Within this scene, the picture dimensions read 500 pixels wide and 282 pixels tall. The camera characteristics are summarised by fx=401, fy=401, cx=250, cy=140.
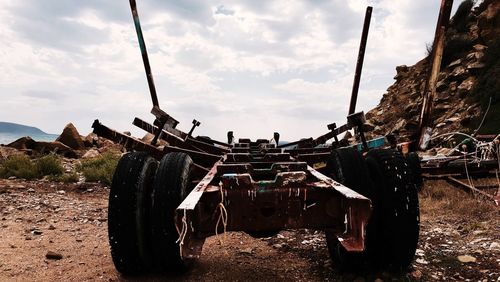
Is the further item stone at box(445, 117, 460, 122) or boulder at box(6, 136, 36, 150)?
stone at box(445, 117, 460, 122)

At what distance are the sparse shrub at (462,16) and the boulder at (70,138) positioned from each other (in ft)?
73.8

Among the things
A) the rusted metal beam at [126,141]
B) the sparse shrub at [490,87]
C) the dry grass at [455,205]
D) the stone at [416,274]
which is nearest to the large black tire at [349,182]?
the stone at [416,274]

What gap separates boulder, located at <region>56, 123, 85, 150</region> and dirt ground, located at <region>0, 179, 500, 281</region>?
9.94 metres

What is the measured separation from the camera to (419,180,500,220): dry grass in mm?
6127

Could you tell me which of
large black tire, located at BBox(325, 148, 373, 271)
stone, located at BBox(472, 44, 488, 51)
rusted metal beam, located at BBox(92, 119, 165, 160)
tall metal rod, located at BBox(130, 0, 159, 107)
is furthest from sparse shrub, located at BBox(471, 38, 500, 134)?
rusted metal beam, located at BBox(92, 119, 165, 160)

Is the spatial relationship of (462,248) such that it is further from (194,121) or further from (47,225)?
(194,121)

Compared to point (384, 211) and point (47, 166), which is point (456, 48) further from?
point (384, 211)

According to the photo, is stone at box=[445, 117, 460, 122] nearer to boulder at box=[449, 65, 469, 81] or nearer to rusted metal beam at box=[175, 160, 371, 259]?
boulder at box=[449, 65, 469, 81]

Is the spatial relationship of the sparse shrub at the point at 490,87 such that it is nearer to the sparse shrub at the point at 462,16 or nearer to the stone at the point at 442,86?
the stone at the point at 442,86

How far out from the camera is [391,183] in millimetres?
3494

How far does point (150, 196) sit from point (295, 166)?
4.74 ft

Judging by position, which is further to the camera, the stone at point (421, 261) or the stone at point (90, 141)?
the stone at point (90, 141)

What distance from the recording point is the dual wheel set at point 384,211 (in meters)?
3.43

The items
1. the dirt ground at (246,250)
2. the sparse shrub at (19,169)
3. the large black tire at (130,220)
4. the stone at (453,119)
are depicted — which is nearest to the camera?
the large black tire at (130,220)
